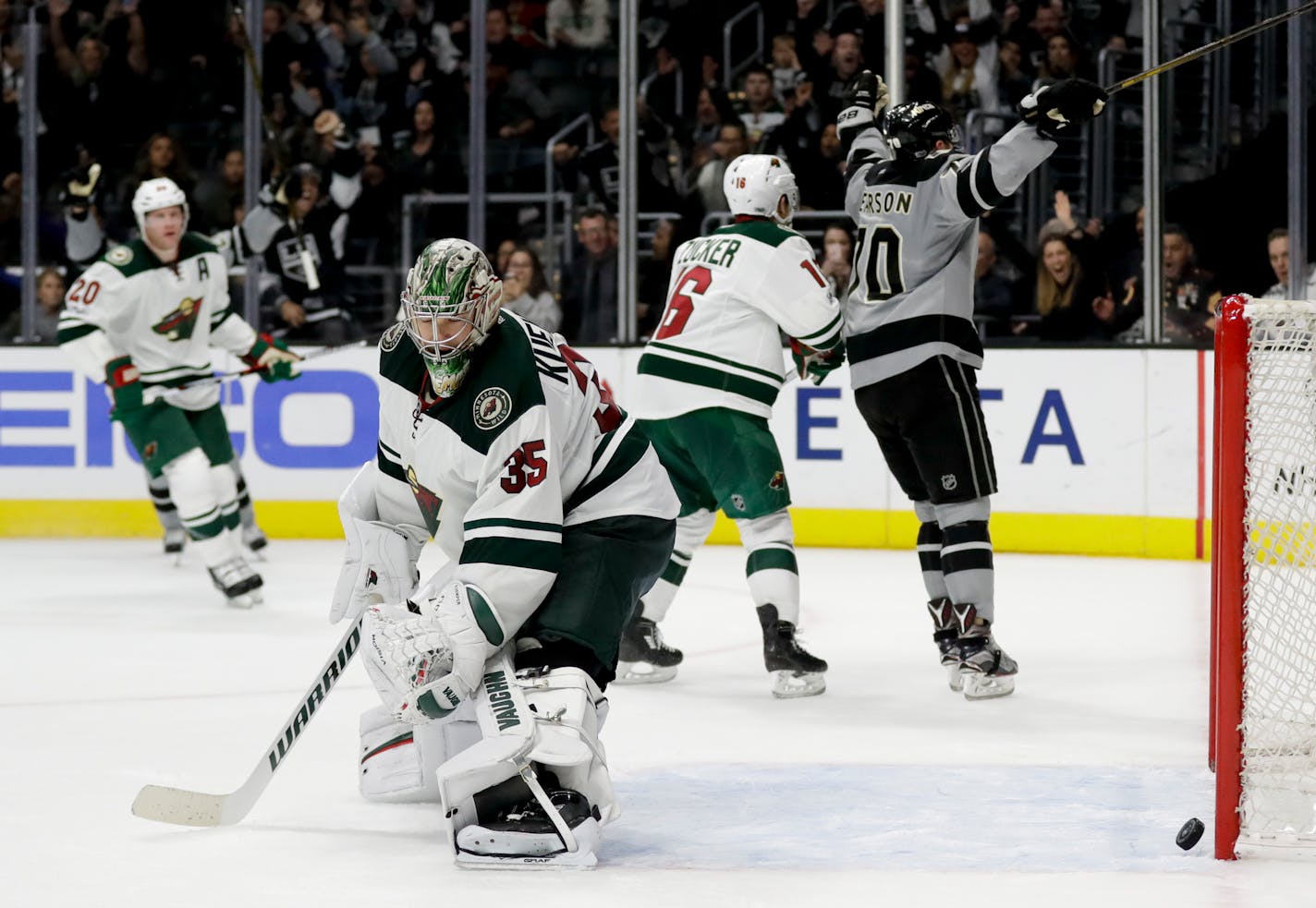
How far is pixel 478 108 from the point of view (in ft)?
23.6

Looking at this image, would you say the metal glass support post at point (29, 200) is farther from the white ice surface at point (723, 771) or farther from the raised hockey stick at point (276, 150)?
the white ice surface at point (723, 771)

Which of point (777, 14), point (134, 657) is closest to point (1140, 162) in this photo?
point (777, 14)

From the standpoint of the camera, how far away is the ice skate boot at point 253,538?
21.0 ft

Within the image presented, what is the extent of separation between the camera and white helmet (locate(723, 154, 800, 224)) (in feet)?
13.2

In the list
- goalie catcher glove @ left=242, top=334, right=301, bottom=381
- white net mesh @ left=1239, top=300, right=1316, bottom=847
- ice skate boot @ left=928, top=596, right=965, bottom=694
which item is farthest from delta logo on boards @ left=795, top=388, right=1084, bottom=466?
white net mesh @ left=1239, top=300, right=1316, bottom=847

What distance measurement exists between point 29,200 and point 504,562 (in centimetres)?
539

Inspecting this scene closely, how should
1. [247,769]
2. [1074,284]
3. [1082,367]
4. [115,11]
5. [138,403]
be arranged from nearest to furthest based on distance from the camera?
[247,769] < [138,403] < [1082,367] < [1074,284] < [115,11]

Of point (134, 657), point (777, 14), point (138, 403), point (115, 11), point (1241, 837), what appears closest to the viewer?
point (1241, 837)

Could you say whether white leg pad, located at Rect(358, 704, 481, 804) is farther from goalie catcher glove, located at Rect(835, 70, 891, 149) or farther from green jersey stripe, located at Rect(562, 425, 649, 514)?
goalie catcher glove, located at Rect(835, 70, 891, 149)

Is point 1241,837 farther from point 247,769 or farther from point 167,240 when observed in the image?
point 167,240

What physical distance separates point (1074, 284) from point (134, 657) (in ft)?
12.7

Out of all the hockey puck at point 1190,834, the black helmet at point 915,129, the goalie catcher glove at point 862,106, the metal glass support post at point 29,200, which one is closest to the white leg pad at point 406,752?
the hockey puck at point 1190,834

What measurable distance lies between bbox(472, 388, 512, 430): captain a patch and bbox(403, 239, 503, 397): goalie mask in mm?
59

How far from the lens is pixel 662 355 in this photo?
4066 mm
